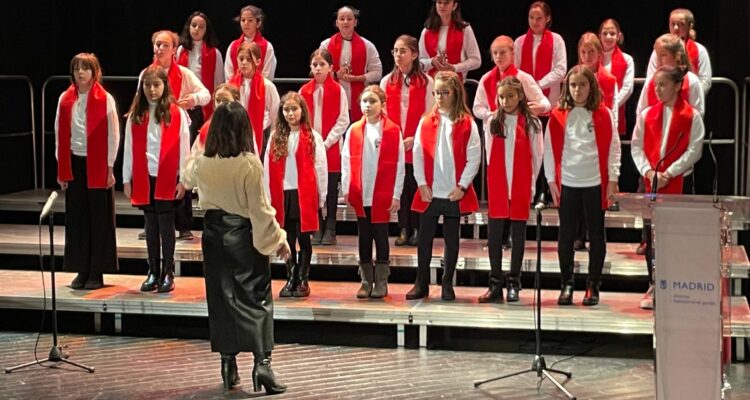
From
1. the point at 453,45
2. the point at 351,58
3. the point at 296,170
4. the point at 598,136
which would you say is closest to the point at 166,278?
the point at 296,170

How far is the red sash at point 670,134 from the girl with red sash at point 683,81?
6.0 inches

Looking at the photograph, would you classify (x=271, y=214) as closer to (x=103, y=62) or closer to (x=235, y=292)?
(x=235, y=292)

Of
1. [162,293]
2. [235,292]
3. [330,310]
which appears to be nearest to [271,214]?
[235,292]

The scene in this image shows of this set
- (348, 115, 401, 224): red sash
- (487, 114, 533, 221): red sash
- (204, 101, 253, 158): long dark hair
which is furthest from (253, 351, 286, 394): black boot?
(487, 114, 533, 221): red sash

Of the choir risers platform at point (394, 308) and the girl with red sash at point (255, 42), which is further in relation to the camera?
the girl with red sash at point (255, 42)

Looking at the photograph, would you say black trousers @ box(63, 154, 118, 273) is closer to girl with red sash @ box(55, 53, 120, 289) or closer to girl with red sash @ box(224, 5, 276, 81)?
girl with red sash @ box(55, 53, 120, 289)

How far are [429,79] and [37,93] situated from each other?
398cm

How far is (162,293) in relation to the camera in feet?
23.9

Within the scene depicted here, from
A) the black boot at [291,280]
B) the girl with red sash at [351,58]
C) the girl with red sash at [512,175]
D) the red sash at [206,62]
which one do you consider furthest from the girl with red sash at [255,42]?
the girl with red sash at [512,175]

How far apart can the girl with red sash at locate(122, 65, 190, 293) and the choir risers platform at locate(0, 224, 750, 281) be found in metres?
0.46

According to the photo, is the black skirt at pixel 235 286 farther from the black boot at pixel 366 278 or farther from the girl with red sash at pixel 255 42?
the girl with red sash at pixel 255 42

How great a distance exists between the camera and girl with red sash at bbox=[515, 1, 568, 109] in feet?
26.3

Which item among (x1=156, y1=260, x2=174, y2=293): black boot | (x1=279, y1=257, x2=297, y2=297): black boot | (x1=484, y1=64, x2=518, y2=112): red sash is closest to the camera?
(x1=279, y1=257, x2=297, y2=297): black boot

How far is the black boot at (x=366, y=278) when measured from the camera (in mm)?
7070
